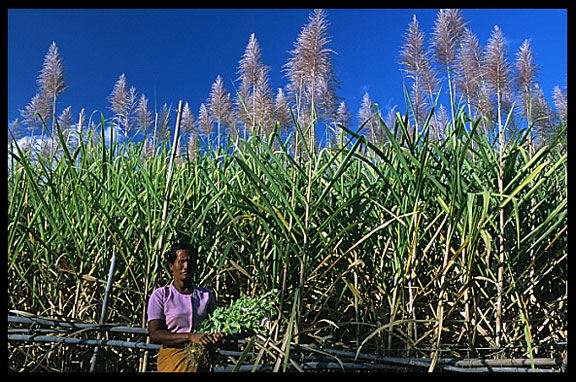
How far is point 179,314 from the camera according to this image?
49.5 inches

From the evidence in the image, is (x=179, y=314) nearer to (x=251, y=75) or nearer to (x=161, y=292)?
(x=161, y=292)

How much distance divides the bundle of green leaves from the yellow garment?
8 centimetres

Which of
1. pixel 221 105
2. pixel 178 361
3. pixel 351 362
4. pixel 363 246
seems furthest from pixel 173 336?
pixel 221 105

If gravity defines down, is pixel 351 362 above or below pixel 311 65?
below

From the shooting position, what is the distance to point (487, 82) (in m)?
2.19

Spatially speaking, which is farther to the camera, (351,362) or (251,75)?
(251,75)

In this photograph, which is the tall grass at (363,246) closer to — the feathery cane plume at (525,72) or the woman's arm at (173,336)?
the woman's arm at (173,336)

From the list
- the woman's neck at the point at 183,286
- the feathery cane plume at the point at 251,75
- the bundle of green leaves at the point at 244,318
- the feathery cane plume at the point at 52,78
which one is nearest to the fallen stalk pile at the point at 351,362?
the bundle of green leaves at the point at 244,318

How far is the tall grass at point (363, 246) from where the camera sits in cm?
123

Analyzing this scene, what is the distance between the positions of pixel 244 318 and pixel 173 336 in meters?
0.19

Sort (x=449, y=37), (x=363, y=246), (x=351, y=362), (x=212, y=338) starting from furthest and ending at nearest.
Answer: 1. (x=449, y=37)
2. (x=363, y=246)
3. (x=351, y=362)
4. (x=212, y=338)

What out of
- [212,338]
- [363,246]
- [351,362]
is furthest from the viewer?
[363,246]

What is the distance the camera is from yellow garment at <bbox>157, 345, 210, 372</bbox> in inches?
46.1
